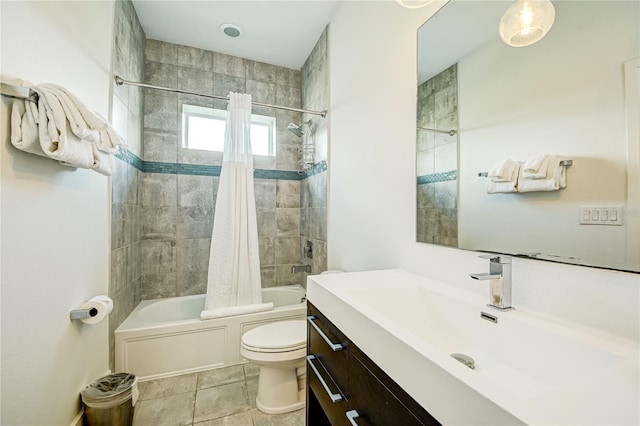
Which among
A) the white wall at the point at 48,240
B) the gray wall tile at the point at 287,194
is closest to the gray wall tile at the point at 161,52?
the white wall at the point at 48,240

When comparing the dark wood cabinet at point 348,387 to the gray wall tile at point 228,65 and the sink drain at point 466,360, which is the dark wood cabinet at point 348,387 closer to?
the sink drain at point 466,360

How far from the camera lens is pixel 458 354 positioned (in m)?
0.84

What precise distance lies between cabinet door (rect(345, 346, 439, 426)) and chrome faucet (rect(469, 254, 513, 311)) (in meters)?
0.43

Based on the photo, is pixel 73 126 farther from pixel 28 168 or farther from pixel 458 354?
pixel 458 354

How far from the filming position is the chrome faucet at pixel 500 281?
0.85m

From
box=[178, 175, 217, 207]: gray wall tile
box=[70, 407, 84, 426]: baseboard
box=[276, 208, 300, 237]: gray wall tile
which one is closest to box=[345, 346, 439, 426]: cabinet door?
box=[70, 407, 84, 426]: baseboard

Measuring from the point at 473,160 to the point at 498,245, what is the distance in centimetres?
36

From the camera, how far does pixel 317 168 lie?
2.71 m

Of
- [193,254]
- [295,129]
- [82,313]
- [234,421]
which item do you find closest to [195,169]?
[193,254]

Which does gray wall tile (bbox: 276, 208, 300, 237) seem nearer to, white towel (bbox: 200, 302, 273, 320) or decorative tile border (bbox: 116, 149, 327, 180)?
decorative tile border (bbox: 116, 149, 327, 180)

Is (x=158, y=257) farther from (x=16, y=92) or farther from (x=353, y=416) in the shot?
(x=353, y=416)

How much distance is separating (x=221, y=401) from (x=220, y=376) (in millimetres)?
296

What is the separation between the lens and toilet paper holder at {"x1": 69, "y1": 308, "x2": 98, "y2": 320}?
1.32 meters

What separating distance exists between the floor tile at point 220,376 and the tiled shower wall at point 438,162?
1.73m
